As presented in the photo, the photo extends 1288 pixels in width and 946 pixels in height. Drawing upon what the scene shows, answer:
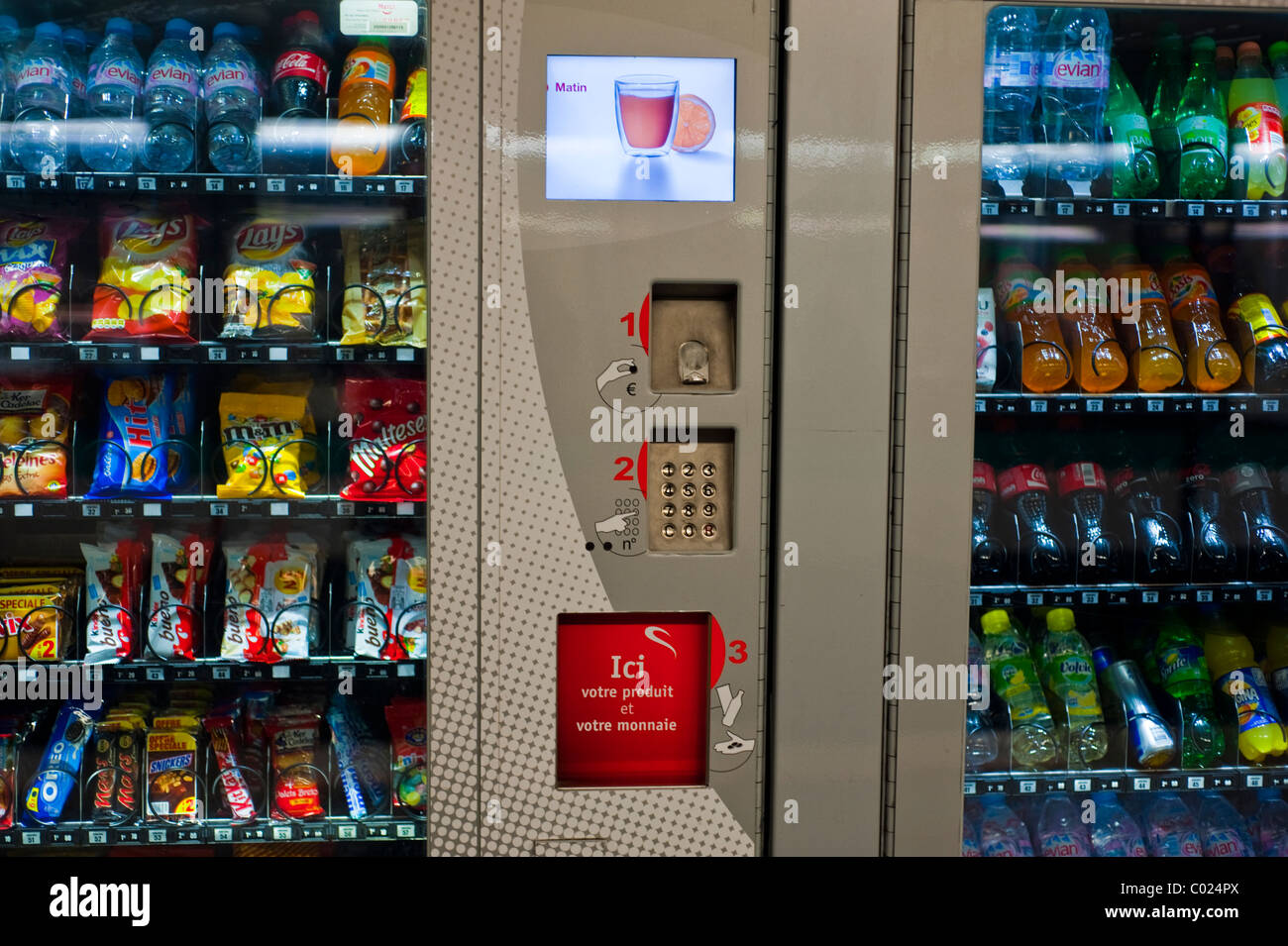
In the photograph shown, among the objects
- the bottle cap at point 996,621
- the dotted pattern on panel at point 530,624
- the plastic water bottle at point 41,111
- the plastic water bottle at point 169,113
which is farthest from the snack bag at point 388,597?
the bottle cap at point 996,621

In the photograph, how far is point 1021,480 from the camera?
2.12 metres

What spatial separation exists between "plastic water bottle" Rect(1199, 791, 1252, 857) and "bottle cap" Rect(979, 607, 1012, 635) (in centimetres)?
62

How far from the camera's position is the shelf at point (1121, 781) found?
1881mm

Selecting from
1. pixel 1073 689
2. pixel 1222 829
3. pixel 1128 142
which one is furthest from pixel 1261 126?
pixel 1222 829

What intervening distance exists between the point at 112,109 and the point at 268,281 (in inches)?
17.8

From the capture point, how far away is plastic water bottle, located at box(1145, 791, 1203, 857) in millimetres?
2107

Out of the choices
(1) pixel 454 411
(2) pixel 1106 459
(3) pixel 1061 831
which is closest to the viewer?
(1) pixel 454 411

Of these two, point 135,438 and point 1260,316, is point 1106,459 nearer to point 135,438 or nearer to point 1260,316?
point 1260,316

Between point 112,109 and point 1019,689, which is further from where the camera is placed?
point 1019,689

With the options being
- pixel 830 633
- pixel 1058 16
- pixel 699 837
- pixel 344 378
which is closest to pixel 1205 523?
pixel 830 633

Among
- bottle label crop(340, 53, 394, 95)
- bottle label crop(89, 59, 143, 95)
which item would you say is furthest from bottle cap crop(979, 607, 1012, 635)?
bottle label crop(89, 59, 143, 95)

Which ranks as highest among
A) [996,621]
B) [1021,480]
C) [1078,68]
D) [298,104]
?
[1078,68]

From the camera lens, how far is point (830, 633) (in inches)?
71.3

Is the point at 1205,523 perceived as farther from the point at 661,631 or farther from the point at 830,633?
the point at 661,631
